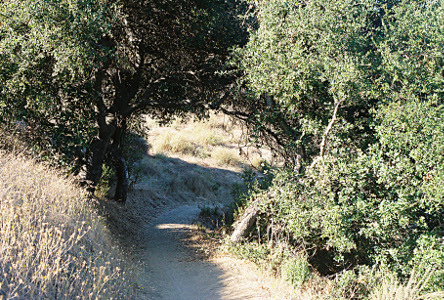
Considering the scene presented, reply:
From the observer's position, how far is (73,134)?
29.4 ft

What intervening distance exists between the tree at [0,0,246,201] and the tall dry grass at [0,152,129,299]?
1.38 m

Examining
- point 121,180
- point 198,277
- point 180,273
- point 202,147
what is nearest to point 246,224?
point 198,277

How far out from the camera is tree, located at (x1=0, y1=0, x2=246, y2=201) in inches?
287

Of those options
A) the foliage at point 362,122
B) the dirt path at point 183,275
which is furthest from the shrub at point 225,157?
the foliage at point 362,122

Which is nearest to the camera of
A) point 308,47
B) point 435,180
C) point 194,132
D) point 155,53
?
point 435,180

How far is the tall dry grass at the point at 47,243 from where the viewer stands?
4555 millimetres

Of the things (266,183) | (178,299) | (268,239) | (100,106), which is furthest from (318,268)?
(100,106)

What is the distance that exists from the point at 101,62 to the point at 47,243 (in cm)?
568

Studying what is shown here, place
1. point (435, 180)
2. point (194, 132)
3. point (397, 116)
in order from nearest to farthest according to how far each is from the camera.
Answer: point (435, 180) < point (397, 116) < point (194, 132)

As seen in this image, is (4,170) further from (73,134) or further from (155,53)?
(155,53)

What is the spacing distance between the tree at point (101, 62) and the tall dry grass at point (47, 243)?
1380 mm

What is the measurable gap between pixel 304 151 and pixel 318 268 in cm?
281

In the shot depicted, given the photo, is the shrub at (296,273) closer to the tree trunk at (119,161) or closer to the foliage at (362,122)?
the foliage at (362,122)

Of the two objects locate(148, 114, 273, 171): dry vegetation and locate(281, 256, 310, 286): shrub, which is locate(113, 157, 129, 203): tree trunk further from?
locate(148, 114, 273, 171): dry vegetation
